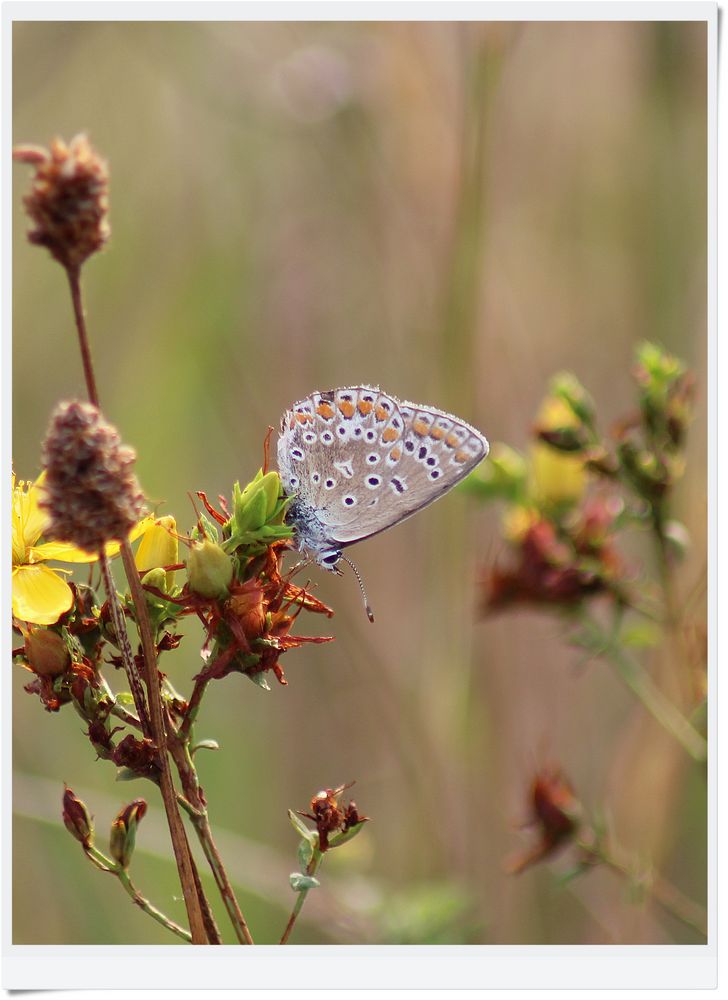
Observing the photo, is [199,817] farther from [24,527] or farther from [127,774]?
[24,527]

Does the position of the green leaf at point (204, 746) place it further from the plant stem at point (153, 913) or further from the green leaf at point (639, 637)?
the green leaf at point (639, 637)

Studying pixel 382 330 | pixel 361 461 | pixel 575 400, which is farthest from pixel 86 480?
pixel 382 330

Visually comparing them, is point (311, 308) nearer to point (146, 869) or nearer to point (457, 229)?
point (457, 229)

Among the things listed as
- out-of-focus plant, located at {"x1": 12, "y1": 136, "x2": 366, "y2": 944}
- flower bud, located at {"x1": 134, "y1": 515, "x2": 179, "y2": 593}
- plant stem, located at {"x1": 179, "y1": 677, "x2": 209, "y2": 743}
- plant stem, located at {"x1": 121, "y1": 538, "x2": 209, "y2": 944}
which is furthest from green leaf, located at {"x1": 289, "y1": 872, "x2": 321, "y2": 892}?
flower bud, located at {"x1": 134, "y1": 515, "x2": 179, "y2": 593}

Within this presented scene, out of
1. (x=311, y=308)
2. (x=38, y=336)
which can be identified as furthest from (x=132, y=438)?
(x=311, y=308)

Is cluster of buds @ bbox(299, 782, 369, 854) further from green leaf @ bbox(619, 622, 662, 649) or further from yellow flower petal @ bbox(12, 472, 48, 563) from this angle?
green leaf @ bbox(619, 622, 662, 649)
